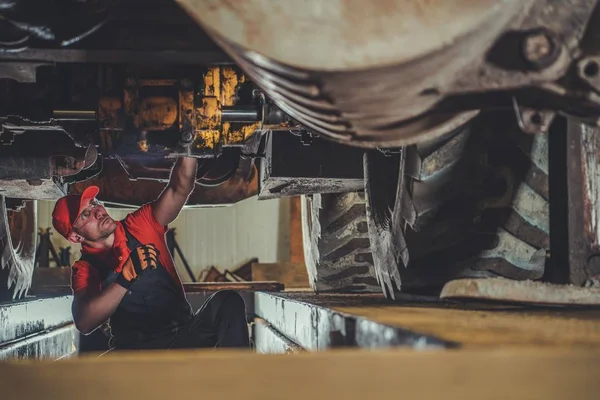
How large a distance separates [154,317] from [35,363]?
250 cm

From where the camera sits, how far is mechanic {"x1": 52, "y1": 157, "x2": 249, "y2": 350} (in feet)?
11.4

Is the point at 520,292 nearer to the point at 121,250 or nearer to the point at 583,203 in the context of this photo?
the point at 583,203

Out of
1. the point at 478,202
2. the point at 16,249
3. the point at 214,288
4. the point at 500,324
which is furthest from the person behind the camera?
the point at 214,288

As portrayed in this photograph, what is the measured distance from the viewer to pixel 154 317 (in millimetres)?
3549

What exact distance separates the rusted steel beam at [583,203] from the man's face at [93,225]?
2312 mm

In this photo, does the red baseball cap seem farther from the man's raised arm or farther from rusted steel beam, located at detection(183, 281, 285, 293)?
rusted steel beam, located at detection(183, 281, 285, 293)

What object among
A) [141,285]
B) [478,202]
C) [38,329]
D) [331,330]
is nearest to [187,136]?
[331,330]

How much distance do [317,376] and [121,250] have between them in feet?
8.96

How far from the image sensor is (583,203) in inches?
80.6

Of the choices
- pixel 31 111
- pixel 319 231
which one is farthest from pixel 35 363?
pixel 319 231

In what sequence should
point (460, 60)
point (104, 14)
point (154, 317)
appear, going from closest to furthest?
1. point (460, 60)
2. point (104, 14)
3. point (154, 317)

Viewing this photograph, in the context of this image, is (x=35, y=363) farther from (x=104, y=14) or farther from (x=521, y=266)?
(x=521, y=266)

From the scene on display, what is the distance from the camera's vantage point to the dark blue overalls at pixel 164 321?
3.48 m

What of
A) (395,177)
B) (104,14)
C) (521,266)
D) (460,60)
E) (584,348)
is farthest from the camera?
(395,177)
